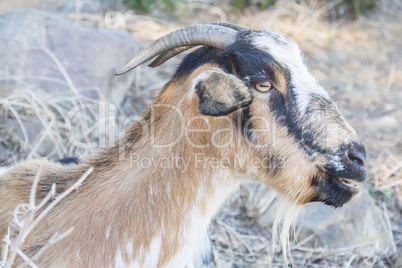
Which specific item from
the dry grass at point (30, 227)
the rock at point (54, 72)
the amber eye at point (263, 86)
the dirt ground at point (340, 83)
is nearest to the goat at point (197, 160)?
the amber eye at point (263, 86)

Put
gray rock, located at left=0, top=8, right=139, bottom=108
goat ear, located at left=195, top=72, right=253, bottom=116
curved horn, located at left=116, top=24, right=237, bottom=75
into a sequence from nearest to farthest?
goat ear, located at left=195, top=72, right=253, bottom=116
curved horn, located at left=116, top=24, right=237, bottom=75
gray rock, located at left=0, top=8, right=139, bottom=108

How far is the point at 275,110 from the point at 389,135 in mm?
4284

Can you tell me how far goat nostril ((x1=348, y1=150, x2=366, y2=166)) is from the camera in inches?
119

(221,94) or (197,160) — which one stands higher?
(221,94)

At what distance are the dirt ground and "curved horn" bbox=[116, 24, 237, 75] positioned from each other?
2.21 meters

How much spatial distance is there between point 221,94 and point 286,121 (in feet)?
1.61

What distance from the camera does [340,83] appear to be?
8.06m

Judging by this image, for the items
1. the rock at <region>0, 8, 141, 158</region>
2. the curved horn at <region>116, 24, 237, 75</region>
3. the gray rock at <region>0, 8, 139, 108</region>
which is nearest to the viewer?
the curved horn at <region>116, 24, 237, 75</region>

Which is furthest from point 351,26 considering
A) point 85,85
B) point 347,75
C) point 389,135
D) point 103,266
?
point 103,266

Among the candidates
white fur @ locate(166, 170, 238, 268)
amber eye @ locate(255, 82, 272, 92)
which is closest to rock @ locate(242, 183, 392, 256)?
white fur @ locate(166, 170, 238, 268)

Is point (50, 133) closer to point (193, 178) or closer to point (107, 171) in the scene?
point (107, 171)

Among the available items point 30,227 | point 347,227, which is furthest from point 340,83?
point 30,227

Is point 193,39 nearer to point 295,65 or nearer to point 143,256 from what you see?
point 295,65

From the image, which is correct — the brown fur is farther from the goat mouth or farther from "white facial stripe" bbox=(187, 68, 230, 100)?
the goat mouth
